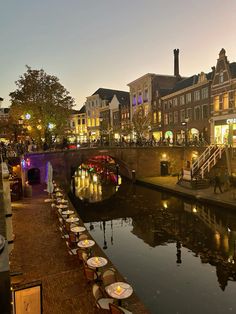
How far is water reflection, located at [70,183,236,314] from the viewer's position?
11672 mm

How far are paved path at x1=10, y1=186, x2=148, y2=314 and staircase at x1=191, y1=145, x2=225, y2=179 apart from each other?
16.7 metres

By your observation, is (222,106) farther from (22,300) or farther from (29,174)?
(22,300)

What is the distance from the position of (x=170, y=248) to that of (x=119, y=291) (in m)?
8.83

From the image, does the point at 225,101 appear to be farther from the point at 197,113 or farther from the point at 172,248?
the point at 172,248

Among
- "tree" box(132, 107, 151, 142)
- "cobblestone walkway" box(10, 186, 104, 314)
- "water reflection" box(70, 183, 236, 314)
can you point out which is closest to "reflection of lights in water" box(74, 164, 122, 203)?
"water reflection" box(70, 183, 236, 314)

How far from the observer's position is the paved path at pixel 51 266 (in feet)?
29.1

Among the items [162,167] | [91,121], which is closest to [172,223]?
[162,167]

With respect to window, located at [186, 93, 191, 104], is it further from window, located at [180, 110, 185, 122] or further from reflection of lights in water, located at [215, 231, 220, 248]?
reflection of lights in water, located at [215, 231, 220, 248]

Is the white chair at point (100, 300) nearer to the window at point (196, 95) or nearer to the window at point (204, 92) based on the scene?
the window at point (204, 92)

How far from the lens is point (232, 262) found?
47.3 feet

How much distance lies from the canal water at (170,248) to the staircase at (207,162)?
374 centimetres

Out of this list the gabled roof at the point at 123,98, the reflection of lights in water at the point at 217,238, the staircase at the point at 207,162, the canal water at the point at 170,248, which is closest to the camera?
the canal water at the point at 170,248

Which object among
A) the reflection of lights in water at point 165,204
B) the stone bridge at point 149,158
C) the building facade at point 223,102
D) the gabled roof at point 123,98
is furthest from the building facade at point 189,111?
the gabled roof at point 123,98

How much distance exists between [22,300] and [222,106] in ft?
129
